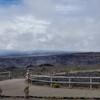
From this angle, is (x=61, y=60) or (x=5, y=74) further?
(x=61, y=60)

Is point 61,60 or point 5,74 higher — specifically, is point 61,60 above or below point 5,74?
above

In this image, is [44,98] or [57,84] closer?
[44,98]

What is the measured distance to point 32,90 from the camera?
33250 mm

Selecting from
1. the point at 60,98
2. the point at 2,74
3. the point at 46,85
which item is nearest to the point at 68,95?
the point at 60,98

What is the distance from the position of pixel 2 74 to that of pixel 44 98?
25646 millimetres

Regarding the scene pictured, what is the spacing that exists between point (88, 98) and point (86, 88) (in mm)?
6402

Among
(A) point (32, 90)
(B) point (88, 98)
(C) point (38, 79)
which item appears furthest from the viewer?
(C) point (38, 79)

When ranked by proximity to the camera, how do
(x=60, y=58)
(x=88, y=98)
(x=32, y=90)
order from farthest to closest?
(x=60, y=58)
(x=32, y=90)
(x=88, y=98)

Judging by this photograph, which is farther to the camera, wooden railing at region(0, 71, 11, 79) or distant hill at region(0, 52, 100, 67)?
distant hill at region(0, 52, 100, 67)

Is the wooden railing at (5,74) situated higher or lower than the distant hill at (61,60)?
lower

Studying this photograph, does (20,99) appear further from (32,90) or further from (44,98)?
(32,90)

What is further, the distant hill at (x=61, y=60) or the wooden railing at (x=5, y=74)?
the distant hill at (x=61, y=60)

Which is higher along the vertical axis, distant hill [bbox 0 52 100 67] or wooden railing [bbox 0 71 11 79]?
distant hill [bbox 0 52 100 67]

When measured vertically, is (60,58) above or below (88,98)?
above
